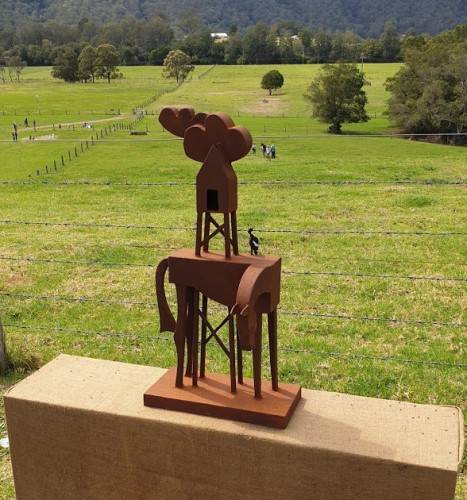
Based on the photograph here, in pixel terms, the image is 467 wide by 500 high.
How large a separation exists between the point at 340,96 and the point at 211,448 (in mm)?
42506

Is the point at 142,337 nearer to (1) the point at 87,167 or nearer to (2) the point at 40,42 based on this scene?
(1) the point at 87,167

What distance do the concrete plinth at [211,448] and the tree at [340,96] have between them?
4136cm

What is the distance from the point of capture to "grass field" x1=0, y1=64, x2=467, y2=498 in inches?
230

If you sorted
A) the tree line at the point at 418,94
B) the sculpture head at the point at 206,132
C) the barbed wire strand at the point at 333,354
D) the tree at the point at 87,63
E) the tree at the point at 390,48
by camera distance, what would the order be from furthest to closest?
1. the tree at the point at 390,48
2. the tree at the point at 87,63
3. the tree line at the point at 418,94
4. the barbed wire strand at the point at 333,354
5. the sculpture head at the point at 206,132

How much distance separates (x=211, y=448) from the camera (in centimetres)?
308

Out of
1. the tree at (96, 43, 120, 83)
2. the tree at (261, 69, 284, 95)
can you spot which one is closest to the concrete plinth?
the tree at (261, 69, 284, 95)

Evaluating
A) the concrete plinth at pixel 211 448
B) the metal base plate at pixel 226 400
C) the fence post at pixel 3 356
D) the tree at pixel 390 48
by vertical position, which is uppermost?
the tree at pixel 390 48

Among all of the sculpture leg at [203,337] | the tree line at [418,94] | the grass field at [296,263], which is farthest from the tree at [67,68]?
the sculpture leg at [203,337]

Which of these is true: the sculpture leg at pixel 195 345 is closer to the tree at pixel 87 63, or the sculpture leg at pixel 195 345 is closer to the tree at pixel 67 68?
the tree at pixel 87 63

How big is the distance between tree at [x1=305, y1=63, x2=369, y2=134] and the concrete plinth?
136ft

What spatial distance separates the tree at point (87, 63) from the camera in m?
79.9

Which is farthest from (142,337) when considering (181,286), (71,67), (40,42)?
(40,42)

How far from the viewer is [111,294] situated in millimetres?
8102

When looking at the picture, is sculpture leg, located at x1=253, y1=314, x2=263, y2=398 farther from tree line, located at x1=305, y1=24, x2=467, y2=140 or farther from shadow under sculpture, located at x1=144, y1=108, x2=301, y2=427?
tree line, located at x1=305, y1=24, x2=467, y2=140
